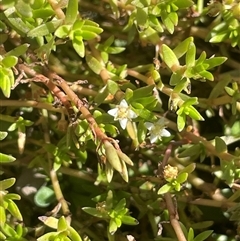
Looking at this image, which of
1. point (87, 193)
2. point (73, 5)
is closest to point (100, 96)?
point (73, 5)

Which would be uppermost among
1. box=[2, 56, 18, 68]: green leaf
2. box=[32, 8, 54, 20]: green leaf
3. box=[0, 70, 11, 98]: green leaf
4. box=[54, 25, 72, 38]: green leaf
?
box=[32, 8, 54, 20]: green leaf

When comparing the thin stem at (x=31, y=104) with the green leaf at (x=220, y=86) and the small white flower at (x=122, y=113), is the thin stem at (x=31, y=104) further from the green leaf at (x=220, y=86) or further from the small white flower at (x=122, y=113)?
the green leaf at (x=220, y=86)

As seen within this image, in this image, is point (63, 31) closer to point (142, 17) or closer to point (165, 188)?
point (142, 17)

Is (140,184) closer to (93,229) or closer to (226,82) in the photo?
(93,229)

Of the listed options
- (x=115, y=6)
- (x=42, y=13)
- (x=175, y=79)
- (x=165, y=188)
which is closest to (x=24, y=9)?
(x=42, y=13)

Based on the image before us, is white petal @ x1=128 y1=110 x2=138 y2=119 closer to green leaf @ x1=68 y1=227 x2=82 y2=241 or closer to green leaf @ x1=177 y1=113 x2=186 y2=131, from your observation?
green leaf @ x1=177 y1=113 x2=186 y2=131

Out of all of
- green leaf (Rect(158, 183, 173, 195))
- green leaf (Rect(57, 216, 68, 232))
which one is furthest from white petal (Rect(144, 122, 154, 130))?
green leaf (Rect(57, 216, 68, 232))
